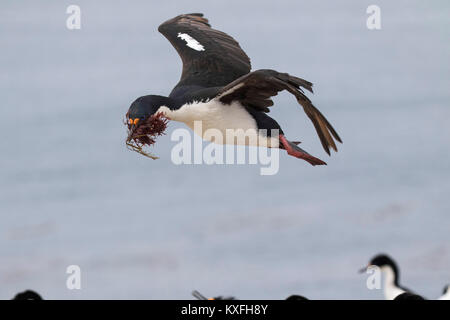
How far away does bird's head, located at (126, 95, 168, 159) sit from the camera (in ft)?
72.8

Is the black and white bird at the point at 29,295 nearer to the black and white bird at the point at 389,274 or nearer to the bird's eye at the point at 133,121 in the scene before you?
the bird's eye at the point at 133,121

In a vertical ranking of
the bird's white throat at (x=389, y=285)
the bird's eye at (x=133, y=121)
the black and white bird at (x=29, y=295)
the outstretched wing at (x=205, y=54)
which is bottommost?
the black and white bird at (x=29, y=295)

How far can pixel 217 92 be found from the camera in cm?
2306

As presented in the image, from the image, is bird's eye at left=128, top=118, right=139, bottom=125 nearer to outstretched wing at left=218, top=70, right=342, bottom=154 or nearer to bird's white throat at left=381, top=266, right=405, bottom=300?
outstretched wing at left=218, top=70, right=342, bottom=154

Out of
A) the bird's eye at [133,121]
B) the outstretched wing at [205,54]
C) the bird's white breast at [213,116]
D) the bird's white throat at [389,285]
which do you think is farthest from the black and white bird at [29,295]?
the bird's white throat at [389,285]

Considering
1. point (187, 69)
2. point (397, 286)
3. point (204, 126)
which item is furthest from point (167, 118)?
point (397, 286)

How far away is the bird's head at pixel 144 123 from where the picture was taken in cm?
2220

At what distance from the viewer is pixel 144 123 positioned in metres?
22.3

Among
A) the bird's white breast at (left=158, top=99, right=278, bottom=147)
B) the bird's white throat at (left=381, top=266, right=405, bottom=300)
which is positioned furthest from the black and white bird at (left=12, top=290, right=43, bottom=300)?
the bird's white throat at (left=381, top=266, right=405, bottom=300)

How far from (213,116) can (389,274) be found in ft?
55.0

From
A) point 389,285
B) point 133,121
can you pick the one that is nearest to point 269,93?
point 133,121

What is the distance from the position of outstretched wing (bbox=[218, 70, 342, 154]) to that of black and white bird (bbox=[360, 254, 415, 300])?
14731 mm
